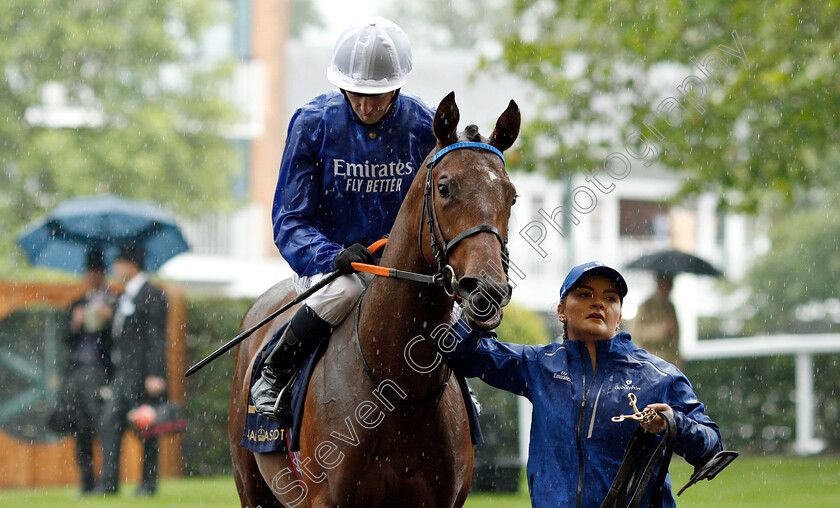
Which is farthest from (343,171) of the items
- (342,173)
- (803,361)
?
(803,361)

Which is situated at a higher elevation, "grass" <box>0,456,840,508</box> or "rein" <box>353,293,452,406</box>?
"rein" <box>353,293,452,406</box>

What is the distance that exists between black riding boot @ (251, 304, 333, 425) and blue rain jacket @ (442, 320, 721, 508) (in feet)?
1.85

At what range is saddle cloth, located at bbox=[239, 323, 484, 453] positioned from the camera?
12.5ft

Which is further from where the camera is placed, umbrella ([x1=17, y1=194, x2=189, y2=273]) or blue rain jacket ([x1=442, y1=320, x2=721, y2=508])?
umbrella ([x1=17, y1=194, x2=189, y2=273])

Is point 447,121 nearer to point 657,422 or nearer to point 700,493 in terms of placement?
point 657,422

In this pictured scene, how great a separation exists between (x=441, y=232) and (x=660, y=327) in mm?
7754

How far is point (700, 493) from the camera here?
9305 mm

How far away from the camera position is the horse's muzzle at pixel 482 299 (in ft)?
9.76

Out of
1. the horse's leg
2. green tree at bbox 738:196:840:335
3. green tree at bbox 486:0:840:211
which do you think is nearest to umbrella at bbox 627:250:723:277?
green tree at bbox 486:0:840:211

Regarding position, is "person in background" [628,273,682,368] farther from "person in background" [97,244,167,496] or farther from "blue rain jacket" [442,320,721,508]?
"blue rain jacket" [442,320,721,508]

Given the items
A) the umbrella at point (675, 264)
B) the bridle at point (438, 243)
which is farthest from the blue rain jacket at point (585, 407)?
the umbrella at point (675, 264)

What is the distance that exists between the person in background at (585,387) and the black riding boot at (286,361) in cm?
56

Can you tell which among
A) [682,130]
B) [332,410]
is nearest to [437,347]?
[332,410]

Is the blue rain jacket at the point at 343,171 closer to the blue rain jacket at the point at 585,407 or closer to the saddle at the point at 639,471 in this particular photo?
the blue rain jacket at the point at 585,407
